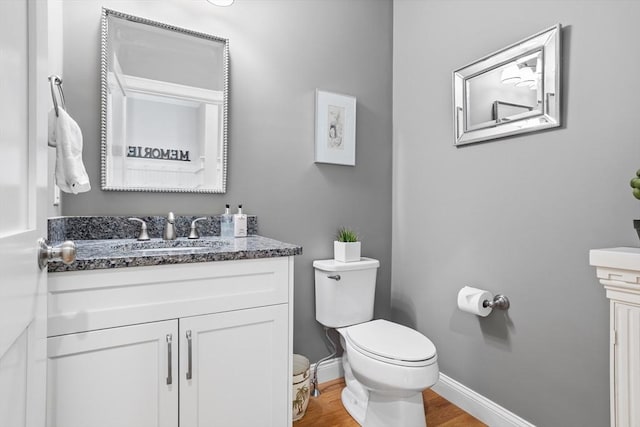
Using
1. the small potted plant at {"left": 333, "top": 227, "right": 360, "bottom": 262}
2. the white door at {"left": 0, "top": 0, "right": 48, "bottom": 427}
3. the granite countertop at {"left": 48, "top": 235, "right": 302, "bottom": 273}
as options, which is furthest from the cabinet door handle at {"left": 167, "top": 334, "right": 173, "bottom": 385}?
the small potted plant at {"left": 333, "top": 227, "right": 360, "bottom": 262}

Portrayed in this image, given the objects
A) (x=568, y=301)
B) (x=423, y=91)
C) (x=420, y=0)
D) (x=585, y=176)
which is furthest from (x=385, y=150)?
(x=568, y=301)

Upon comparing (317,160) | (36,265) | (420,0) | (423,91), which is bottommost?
(36,265)

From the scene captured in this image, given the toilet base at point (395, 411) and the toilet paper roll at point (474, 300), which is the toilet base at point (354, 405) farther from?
the toilet paper roll at point (474, 300)

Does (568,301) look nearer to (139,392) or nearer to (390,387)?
(390,387)

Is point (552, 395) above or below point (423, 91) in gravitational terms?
below

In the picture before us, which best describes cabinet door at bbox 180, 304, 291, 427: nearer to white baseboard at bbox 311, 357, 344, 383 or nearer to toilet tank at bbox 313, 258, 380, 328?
toilet tank at bbox 313, 258, 380, 328

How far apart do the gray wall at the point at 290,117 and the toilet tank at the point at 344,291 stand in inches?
4.9

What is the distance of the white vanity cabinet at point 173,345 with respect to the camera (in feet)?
3.37

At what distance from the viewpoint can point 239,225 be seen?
169cm

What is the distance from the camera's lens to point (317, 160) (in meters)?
2.02

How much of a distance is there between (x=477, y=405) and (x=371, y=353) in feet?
2.40

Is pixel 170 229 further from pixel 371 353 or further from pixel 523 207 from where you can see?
pixel 523 207

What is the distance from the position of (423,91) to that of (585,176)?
41.3 inches

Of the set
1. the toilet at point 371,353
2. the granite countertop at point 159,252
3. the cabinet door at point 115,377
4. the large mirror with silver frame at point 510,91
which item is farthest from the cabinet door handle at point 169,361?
the large mirror with silver frame at point 510,91
